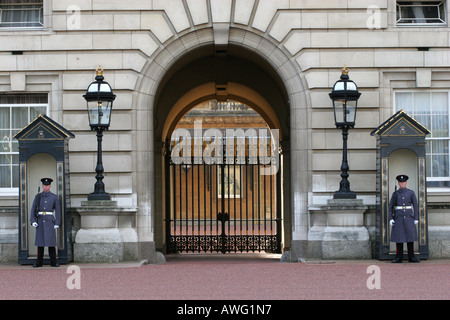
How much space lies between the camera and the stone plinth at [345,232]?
48.9 feet

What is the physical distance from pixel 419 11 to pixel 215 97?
7.42m

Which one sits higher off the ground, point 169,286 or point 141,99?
point 141,99

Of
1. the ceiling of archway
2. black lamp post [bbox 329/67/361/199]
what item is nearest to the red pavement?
black lamp post [bbox 329/67/361/199]

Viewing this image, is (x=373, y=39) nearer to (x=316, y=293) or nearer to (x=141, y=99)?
(x=141, y=99)

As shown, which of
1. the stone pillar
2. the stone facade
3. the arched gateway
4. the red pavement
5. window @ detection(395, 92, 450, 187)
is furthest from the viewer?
window @ detection(395, 92, 450, 187)

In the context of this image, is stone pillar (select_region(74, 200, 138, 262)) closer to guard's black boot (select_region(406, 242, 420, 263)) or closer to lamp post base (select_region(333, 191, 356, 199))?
lamp post base (select_region(333, 191, 356, 199))

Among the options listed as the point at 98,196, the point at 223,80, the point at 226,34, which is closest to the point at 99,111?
the point at 98,196

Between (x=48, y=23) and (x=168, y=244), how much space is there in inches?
264

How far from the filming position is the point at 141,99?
1584 centimetres

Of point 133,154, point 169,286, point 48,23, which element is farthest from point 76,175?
point 169,286

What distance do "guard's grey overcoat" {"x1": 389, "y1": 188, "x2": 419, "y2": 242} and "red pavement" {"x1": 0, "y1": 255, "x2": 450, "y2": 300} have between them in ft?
1.58

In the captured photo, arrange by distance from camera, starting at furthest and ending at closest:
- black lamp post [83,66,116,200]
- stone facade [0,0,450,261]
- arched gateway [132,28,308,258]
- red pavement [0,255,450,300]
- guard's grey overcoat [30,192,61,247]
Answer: arched gateway [132,28,308,258], stone facade [0,0,450,261], black lamp post [83,66,116,200], guard's grey overcoat [30,192,61,247], red pavement [0,255,450,300]

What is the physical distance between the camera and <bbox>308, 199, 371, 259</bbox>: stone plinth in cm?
1490

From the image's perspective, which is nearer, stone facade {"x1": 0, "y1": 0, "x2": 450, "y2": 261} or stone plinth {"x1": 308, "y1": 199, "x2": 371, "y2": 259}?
stone plinth {"x1": 308, "y1": 199, "x2": 371, "y2": 259}
